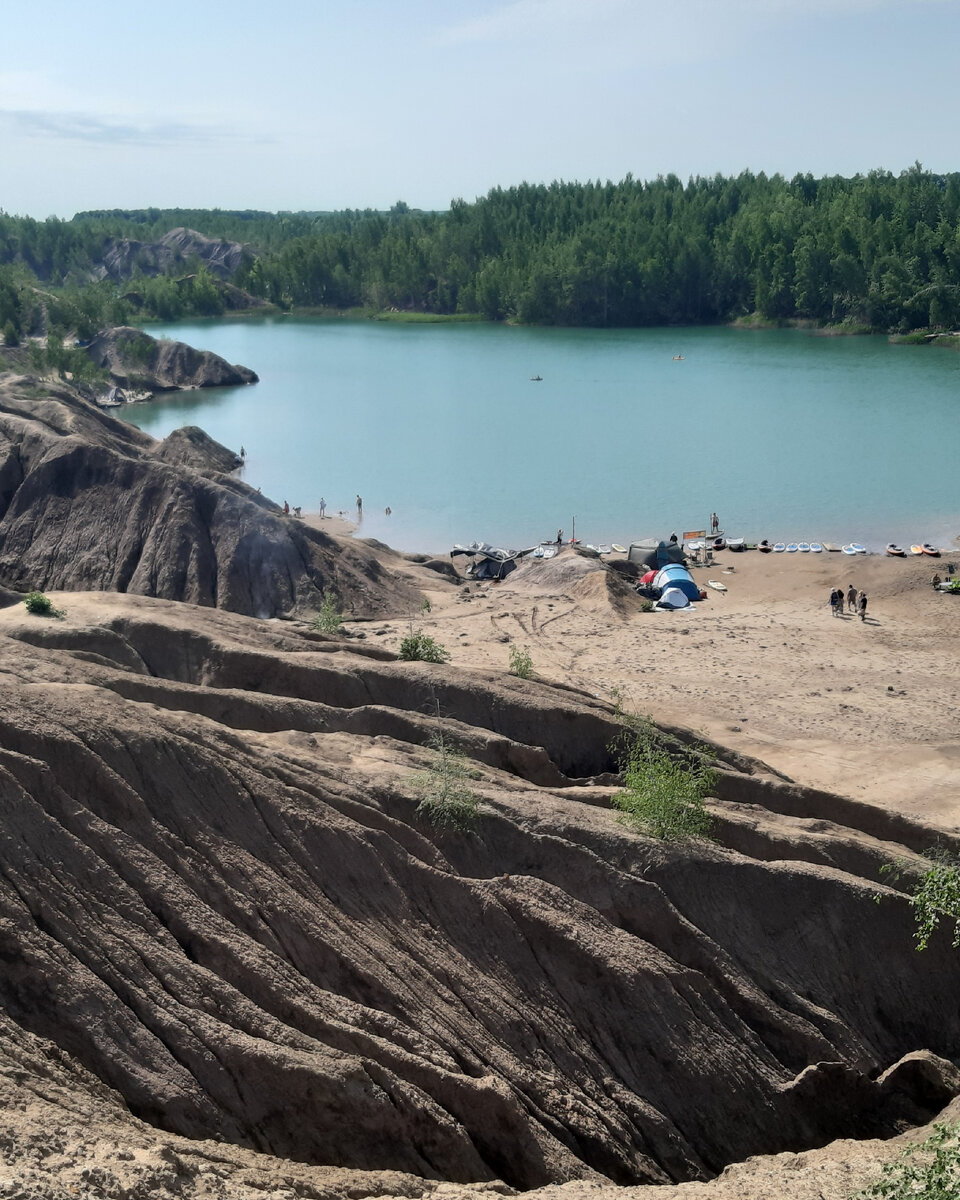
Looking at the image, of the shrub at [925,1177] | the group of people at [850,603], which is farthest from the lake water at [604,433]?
the shrub at [925,1177]

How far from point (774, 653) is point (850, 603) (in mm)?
6627

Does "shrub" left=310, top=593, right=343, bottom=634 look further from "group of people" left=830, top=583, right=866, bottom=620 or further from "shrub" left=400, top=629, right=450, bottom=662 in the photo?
"group of people" left=830, top=583, right=866, bottom=620

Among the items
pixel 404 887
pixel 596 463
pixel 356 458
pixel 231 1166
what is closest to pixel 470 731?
pixel 404 887

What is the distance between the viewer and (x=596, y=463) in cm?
6819

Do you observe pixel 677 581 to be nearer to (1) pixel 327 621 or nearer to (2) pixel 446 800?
(1) pixel 327 621

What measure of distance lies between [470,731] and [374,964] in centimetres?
748

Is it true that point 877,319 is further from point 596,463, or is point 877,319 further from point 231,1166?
point 231,1166

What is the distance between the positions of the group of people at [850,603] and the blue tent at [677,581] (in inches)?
185

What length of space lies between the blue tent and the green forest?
6975 centimetres

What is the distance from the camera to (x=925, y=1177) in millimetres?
11539

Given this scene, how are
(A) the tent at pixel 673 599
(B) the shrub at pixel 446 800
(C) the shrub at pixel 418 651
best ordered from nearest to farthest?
(B) the shrub at pixel 446 800 → (C) the shrub at pixel 418 651 → (A) the tent at pixel 673 599

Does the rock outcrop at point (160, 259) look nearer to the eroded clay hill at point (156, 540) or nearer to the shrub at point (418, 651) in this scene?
the eroded clay hill at point (156, 540)

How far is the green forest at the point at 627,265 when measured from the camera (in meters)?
116

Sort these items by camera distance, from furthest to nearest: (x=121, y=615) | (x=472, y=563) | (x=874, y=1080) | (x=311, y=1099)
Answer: (x=472, y=563)
(x=121, y=615)
(x=874, y=1080)
(x=311, y=1099)
